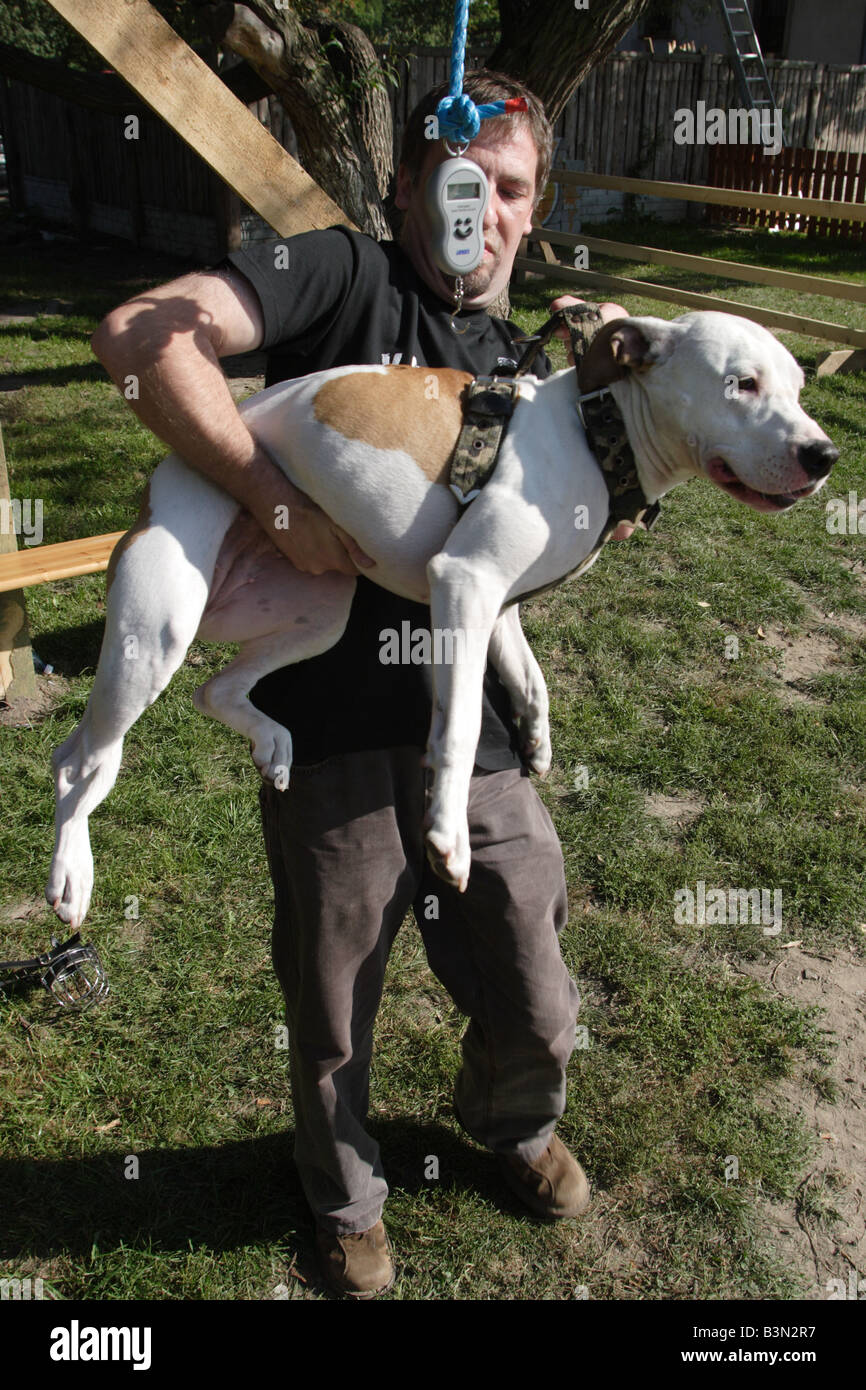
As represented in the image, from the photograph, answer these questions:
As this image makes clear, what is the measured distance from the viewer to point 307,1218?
9.11 feet

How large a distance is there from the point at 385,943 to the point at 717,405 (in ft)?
4.57

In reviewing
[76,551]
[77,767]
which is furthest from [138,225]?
[77,767]

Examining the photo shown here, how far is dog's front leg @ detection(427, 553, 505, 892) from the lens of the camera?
192cm

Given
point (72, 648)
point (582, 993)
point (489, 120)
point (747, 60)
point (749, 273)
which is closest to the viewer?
point (489, 120)

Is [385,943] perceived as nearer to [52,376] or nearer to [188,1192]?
[188,1192]

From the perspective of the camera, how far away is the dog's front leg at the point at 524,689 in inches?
97.9

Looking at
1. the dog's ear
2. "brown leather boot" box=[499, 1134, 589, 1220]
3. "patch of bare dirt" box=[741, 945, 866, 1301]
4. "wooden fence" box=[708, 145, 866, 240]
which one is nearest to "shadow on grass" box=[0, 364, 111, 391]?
"patch of bare dirt" box=[741, 945, 866, 1301]

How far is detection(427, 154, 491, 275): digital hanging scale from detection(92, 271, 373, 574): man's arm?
0.41 metres

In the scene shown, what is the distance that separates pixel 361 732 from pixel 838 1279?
6.07 ft

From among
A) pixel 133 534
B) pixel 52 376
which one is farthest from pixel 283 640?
pixel 52 376

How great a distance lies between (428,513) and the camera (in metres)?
2.04

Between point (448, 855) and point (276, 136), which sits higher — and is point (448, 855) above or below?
below

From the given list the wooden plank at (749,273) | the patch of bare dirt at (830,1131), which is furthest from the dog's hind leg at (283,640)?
the wooden plank at (749,273)
